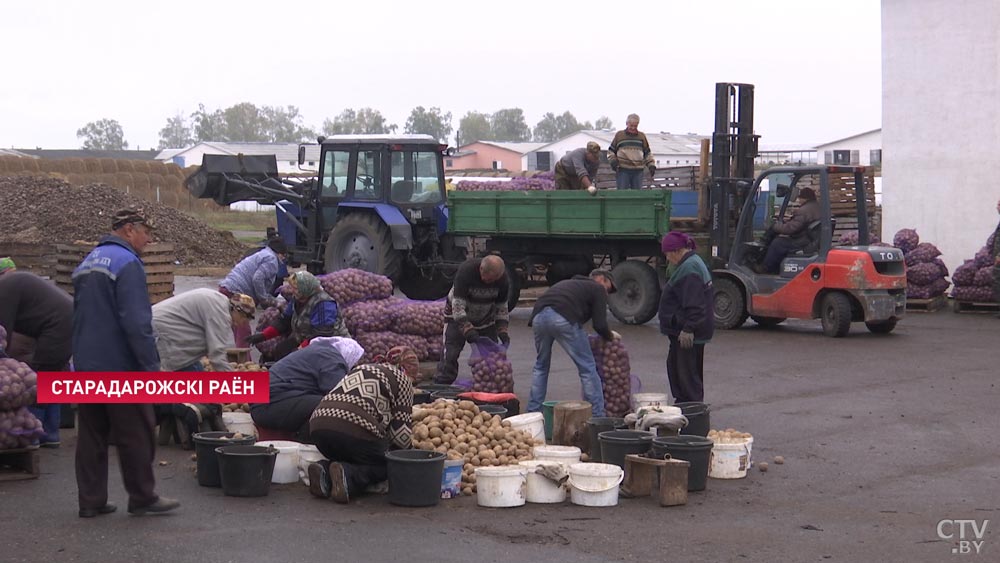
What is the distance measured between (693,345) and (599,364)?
0.89m

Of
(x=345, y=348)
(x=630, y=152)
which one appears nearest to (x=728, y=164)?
(x=630, y=152)

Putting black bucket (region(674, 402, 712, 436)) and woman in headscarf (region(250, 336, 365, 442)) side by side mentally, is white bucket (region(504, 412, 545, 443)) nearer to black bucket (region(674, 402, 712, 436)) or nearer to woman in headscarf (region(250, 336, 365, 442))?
black bucket (region(674, 402, 712, 436))

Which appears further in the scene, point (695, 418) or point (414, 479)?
point (695, 418)

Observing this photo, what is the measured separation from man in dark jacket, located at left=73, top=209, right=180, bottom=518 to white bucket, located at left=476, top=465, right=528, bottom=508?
2.22m

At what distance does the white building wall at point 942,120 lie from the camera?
23.6 meters

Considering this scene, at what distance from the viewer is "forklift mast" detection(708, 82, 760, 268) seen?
1914 cm

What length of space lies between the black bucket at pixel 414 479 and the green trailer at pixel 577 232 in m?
10.6

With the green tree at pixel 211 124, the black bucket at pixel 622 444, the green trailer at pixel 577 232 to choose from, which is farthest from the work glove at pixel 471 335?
the green tree at pixel 211 124

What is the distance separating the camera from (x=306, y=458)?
9.14m

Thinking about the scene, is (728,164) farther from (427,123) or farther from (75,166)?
(427,123)

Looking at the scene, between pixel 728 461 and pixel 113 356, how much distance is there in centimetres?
461

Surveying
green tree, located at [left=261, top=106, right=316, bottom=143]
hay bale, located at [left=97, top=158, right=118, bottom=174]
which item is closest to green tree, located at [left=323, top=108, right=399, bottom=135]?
green tree, located at [left=261, top=106, right=316, bottom=143]

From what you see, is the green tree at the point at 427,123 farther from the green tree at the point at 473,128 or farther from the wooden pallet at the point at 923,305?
the wooden pallet at the point at 923,305

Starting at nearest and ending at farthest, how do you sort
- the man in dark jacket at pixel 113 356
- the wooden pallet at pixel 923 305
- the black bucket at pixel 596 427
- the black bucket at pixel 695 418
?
the man in dark jacket at pixel 113 356, the black bucket at pixel 596 427, the black bucket at pixel 695 418, the wooden pallet at pixel 923 305
